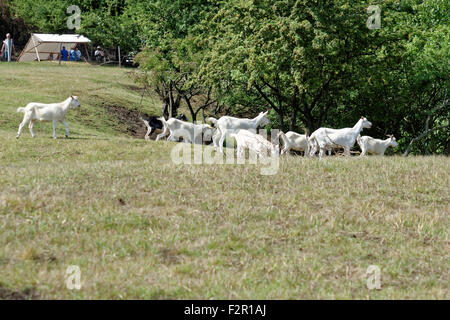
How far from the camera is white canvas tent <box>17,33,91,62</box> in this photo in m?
60.3

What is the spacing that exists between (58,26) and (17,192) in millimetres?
60482

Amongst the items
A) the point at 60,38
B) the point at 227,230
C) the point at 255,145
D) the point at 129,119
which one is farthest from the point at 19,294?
the point at 60,38

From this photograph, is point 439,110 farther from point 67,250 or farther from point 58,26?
point 58,26

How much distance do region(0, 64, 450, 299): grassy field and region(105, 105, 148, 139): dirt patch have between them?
22.4m

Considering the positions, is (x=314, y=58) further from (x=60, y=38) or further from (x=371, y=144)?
(x=60, y=38)

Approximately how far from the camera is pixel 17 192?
11773 millimetres

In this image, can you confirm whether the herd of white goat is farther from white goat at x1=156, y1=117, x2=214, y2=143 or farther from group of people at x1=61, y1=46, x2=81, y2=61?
group of people at x1=61, y1=46, x2=81, y2=61

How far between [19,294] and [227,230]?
3.90 metres

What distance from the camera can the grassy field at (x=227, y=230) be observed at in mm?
8234

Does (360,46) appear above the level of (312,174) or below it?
above

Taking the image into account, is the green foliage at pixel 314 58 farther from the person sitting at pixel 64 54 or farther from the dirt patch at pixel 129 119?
the person sitting at pixel 64 54

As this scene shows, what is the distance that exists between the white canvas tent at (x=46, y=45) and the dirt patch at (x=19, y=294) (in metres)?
55.3

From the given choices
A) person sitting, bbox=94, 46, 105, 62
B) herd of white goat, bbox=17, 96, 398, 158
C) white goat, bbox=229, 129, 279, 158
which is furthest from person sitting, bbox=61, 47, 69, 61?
white goat, bbox=229, 129, 279, 158

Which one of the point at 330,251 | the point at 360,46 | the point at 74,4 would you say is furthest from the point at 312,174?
the point at 74,4
